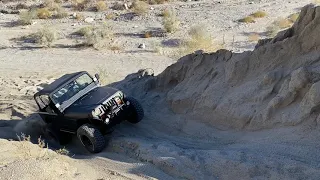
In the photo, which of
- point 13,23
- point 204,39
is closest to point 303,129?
point 204,39

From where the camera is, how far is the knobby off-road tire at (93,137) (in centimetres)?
1035

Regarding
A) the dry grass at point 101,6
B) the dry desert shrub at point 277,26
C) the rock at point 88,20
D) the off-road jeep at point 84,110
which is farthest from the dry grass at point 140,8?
the off-road jeep at point 84,110

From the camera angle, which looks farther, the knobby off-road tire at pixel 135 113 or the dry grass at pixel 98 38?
the dry grass at pixel 98 38

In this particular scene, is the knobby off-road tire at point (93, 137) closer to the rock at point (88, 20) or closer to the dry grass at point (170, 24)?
the dry grass at point (170, 24)

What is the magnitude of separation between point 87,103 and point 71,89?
80cm

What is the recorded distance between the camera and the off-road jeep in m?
10.5

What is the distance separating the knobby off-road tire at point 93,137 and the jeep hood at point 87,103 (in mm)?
292

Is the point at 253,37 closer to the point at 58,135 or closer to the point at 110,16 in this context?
the point at 110,16

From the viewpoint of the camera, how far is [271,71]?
10344mm

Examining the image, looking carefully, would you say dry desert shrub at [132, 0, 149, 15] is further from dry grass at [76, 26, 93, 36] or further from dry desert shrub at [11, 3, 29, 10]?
dry desert shrub at [11, 3, 29, 10]

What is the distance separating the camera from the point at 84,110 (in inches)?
416

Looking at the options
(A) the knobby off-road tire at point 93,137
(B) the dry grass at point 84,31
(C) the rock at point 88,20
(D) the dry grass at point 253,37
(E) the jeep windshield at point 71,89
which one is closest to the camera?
(A) the knobby off-road tire at point 93,137

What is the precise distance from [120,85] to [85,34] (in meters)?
10.9

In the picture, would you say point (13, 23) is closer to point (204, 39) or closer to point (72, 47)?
point (72, 47)
